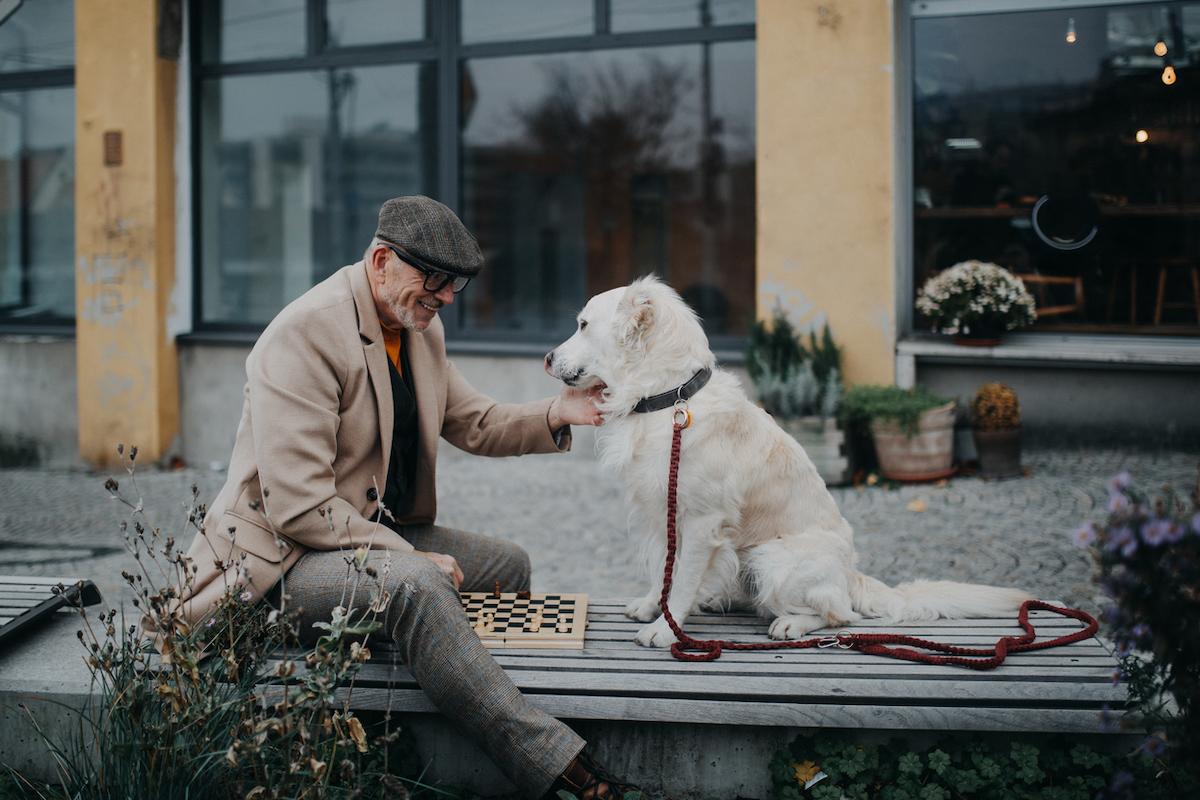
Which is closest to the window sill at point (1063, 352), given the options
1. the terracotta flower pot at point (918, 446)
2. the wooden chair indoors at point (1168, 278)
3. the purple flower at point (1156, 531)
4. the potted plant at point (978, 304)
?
the potted plant at point (978, 304)

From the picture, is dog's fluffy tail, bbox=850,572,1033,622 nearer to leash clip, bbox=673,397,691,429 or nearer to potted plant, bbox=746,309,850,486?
leash clip, bbox=673,397,691,429

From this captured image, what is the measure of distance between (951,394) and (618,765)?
5.88 m

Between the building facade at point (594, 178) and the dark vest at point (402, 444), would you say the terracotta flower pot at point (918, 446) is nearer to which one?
the building facade at point (594, 178)

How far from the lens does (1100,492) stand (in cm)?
705

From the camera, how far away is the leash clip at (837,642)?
3285mm

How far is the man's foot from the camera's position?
Answer: 2879mm

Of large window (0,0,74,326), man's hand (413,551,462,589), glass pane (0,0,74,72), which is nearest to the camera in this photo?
man's hand (413,551,462,589)

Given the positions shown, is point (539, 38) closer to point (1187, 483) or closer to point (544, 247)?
point (544, 247)

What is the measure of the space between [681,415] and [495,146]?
699cm

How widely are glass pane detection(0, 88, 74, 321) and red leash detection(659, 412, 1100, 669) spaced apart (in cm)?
894

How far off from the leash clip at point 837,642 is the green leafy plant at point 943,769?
33cm

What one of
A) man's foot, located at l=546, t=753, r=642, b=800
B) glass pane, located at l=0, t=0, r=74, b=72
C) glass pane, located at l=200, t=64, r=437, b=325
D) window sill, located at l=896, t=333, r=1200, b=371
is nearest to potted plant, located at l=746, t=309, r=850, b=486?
window sill, located at l=896, t=333, r=1200, b=371

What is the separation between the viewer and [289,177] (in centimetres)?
1041

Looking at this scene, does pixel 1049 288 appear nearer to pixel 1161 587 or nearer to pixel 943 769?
pixel 943 769
